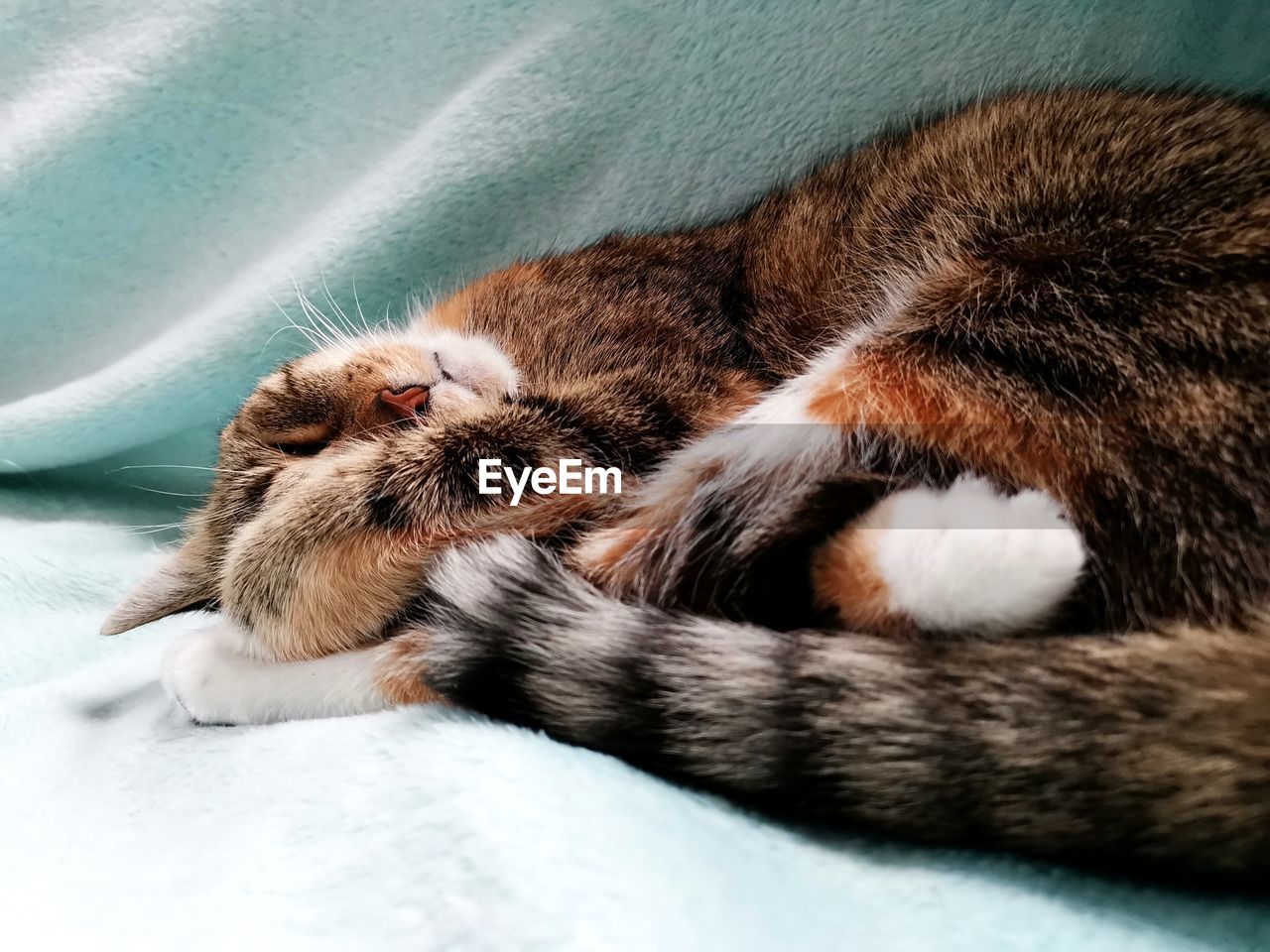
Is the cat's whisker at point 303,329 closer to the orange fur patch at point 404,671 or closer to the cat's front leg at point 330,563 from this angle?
the cat's front leg at point 330,563

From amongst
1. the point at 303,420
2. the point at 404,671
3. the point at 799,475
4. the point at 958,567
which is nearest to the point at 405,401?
the point at 303,420

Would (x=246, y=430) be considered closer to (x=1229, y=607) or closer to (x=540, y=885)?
(x=540, y=885)

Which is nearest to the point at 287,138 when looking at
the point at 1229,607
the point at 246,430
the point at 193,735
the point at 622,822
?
the point at 246,430

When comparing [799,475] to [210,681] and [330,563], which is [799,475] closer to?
[330,563]

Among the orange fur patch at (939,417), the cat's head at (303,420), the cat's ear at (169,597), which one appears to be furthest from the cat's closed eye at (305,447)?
the orange fur patch at (939,417)

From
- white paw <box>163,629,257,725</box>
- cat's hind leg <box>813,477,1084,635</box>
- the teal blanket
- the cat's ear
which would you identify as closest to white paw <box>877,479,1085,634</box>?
cat's hind leg <box>813,477,1084,635</box>

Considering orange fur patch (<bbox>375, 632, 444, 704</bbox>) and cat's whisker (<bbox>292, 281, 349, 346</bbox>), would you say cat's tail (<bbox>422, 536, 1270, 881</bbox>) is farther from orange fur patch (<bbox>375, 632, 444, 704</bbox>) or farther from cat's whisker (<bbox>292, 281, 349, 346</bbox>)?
cat's whisker (<bbox>292, 281, 349, 346</bbox>)
